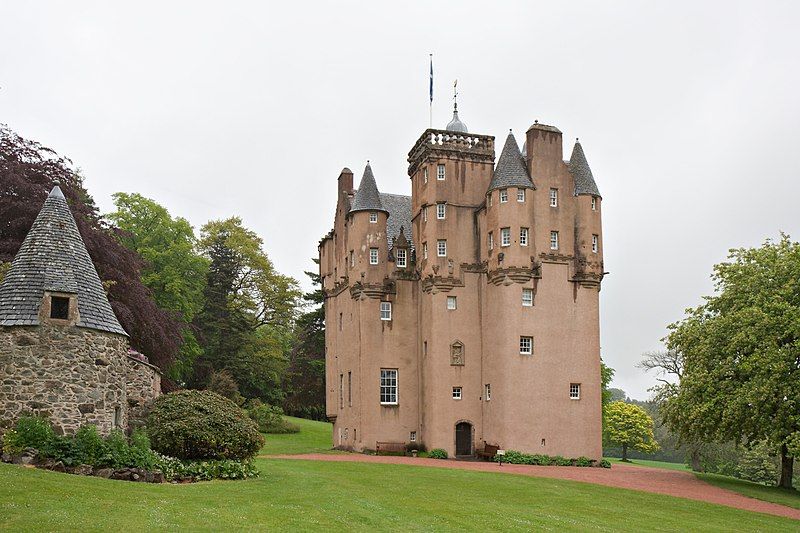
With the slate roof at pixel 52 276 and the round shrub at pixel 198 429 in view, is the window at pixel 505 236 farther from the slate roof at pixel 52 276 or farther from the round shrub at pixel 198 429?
the slate roof at pixel 52 276

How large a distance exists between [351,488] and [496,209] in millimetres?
21555

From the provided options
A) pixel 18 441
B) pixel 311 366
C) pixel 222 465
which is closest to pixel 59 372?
pixel 18 441

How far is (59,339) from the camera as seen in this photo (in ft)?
67.0

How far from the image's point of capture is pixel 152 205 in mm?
53250

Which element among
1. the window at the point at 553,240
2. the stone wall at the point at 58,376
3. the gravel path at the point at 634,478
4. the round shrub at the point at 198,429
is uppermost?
the window at the point at 553,240

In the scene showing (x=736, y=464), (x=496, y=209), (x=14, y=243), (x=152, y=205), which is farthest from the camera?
(x=736, y=464)

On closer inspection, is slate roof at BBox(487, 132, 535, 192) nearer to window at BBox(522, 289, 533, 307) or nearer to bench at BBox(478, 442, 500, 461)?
window at BBox(522, 289, 533, 307)

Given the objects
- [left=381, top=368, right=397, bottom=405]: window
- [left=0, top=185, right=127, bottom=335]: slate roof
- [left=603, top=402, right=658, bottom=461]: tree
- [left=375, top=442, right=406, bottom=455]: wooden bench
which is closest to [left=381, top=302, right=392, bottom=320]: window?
[left=381, top=368, right=397, bottom=405]: window

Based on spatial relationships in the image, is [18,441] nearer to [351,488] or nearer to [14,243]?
[351,488]

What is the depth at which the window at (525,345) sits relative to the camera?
132 ft

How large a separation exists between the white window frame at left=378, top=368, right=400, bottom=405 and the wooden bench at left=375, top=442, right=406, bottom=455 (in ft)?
7.12

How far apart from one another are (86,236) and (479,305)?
20.2m

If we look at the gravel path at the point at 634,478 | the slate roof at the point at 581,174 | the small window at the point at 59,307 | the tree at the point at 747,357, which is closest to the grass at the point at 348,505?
the gravel path at the point at 634,478

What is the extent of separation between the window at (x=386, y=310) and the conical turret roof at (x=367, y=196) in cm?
536
